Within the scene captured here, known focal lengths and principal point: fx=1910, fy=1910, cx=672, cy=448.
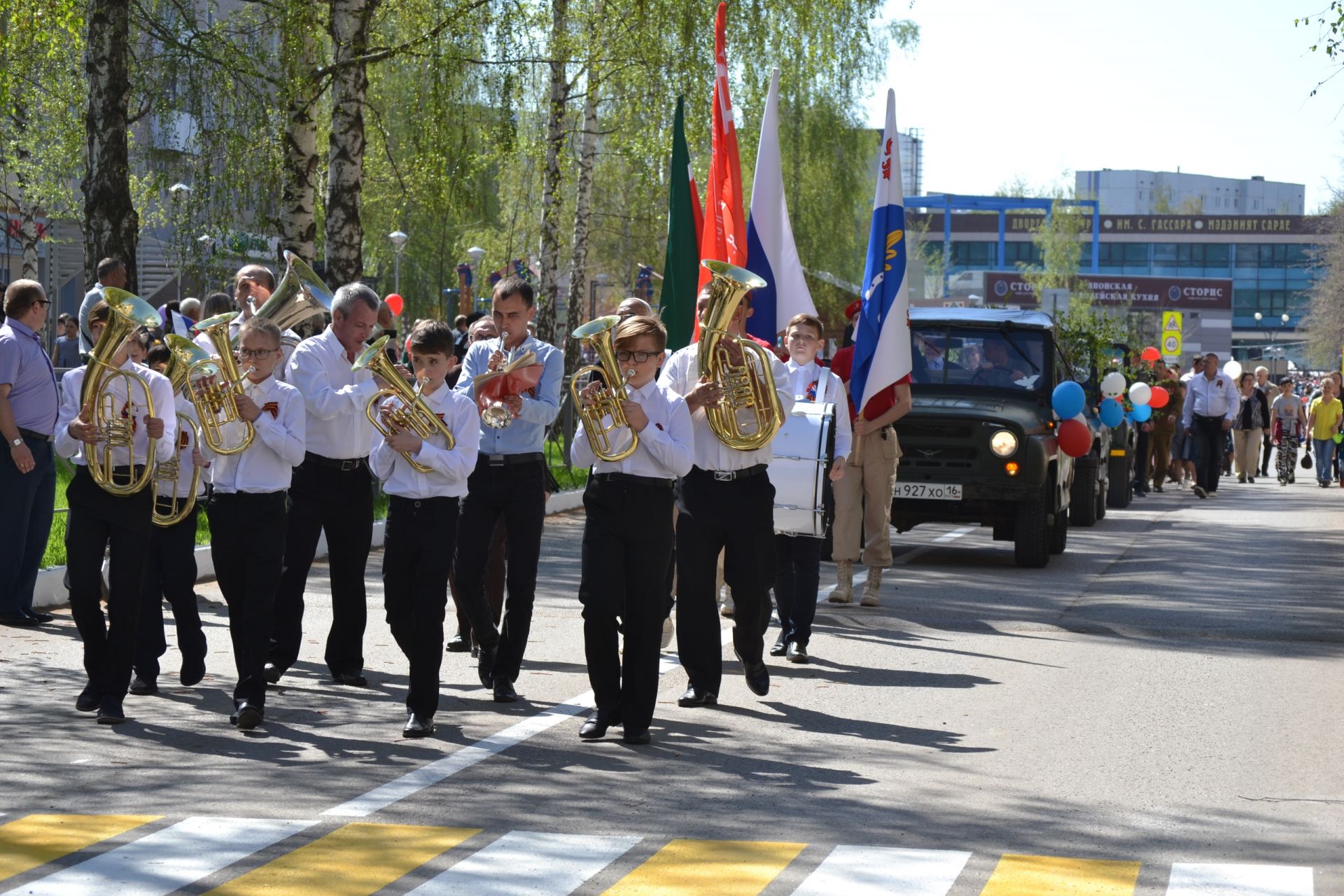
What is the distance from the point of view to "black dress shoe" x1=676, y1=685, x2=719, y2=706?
8.98 m

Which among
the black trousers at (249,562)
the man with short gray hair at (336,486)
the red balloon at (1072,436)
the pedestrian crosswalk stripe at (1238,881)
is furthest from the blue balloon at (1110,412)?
the pedestrian crosswalk stripe at (1238,881)

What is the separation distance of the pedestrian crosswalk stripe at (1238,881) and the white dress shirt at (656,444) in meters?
2.77

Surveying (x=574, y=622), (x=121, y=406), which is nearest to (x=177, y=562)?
(x=121, y=406)

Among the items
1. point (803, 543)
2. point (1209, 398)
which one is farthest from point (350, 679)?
point (1209, 398)

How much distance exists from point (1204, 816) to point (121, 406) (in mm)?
4909

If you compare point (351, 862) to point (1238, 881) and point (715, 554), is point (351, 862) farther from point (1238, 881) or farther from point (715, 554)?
point (715, 554)

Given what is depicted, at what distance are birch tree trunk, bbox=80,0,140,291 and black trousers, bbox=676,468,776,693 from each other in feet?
25.8

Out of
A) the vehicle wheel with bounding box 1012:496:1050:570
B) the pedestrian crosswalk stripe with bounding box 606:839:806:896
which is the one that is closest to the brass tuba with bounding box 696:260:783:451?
the pedestrian crosswalk stripe with bounding box 606:839:806:896

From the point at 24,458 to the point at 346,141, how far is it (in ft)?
24.9

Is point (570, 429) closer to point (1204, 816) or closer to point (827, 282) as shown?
point (1204, 816)

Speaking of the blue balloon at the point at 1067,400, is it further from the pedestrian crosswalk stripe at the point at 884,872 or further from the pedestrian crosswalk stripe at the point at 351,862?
the pedestrian crosswalk stripe at the point at 351,862

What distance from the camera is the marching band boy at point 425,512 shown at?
7996mm

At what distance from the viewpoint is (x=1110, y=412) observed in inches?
938

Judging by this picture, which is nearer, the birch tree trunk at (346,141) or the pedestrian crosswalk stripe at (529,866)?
the pedestrian crosswalk stripe at (529,866)
